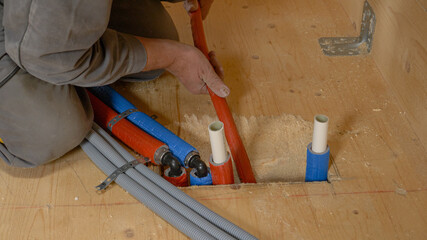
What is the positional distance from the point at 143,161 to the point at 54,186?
0.32 metres

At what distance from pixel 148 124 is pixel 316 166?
64cm

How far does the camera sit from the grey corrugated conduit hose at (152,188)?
4.74 ft

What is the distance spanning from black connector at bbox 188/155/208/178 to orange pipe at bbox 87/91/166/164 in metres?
0.12

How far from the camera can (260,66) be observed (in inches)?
88.4

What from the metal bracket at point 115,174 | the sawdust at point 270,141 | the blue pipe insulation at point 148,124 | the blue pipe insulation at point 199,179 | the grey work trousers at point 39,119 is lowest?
the sawdust at point 270,141

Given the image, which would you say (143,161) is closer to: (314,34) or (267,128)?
(267,128)

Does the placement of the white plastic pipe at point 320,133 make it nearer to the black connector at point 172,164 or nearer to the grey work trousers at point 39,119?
the black connector at point 172,164

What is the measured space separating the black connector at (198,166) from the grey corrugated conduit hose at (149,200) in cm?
18

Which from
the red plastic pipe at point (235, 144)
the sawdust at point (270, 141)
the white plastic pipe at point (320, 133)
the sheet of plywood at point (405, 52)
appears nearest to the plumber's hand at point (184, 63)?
the red plastic pipe at point (235, 144)

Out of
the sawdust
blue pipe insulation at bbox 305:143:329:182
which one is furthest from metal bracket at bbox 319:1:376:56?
blue pipe insulation at bbox 305:143:329:182

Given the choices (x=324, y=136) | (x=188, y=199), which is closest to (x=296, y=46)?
(x=324, y=136)

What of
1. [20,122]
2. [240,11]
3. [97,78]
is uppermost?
[97,78]

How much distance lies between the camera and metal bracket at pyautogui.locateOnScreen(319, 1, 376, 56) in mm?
2247

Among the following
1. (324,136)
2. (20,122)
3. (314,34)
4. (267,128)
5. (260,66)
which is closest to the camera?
(324,136)
